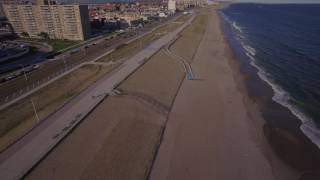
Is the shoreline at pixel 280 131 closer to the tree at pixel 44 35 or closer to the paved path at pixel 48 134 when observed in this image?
the paved path at pixel 48 134

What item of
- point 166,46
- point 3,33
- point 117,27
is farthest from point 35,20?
point 166,46

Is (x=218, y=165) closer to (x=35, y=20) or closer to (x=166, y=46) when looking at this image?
(x=166, y=46)

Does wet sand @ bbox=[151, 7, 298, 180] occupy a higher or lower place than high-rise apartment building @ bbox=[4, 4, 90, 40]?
lower

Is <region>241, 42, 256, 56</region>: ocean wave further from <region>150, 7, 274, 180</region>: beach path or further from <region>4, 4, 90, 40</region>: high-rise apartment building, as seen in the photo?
<region>4, 4, 90, 40</region>: high-rise apartment building

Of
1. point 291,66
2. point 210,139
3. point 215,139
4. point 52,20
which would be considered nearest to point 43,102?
point 210,139

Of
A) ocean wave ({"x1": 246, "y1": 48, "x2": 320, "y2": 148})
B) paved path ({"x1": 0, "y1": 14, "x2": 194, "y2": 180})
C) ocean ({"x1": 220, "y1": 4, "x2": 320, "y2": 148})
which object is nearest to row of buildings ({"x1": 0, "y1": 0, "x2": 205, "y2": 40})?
ocean ({"x1": 220, "y1": 4, "x2": 320, "y2": 148})

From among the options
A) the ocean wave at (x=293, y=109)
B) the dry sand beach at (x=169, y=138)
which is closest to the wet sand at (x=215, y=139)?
the dry sand beach at (x=169, y=138)
